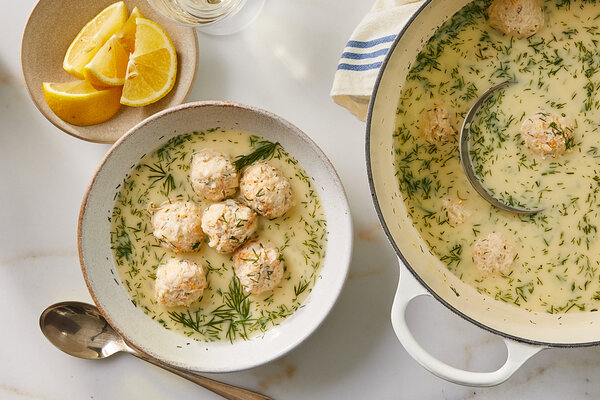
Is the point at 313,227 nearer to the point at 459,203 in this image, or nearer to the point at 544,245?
the point at 459,203

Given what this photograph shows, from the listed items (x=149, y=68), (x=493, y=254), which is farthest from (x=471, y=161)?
(x=149, y=68)

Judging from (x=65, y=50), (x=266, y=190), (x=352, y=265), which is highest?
(x=65, y=50)

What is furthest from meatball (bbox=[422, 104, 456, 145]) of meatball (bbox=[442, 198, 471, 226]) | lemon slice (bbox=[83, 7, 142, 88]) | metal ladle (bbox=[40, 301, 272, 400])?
metal ladle (bbox=[40, 301, 272, 400])

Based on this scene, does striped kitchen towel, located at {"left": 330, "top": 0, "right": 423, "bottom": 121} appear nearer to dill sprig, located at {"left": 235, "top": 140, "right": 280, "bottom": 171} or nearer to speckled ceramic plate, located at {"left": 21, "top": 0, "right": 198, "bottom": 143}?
dill sprig, located at {"left": 235, "top": 140, "right": 280, "bottom": 171}

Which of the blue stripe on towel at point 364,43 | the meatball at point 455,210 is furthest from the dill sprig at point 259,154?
the meatball at point 455,210

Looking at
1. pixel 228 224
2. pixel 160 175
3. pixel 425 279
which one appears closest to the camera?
pixel 425 279

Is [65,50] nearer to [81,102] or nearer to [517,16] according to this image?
[81,102]
